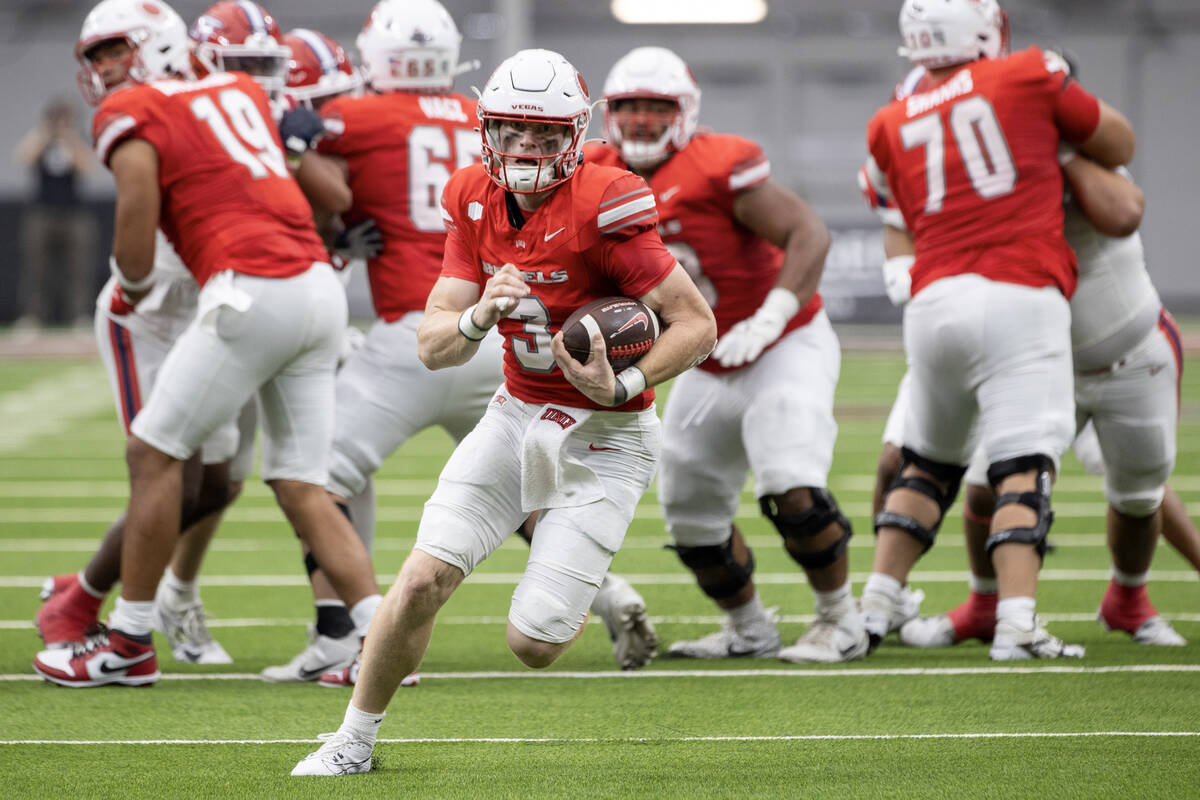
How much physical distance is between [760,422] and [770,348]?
28cm

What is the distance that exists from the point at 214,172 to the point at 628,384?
1774 mm

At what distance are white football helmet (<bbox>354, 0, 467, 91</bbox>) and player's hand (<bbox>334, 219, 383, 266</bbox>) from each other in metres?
0.48

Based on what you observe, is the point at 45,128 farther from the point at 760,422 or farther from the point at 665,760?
the point at 665,760

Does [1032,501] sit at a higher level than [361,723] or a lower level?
higher

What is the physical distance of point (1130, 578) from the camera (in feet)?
17.5

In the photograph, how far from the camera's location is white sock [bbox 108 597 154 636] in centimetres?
468

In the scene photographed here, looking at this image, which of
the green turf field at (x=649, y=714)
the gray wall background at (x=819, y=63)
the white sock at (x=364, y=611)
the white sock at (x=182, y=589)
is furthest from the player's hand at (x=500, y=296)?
the gray wall background at (x=819, y=63)

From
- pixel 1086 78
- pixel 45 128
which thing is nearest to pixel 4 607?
pixel 45 128

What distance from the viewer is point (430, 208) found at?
5.23 m

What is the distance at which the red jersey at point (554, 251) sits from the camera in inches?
145

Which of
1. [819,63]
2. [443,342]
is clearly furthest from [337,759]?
[819,63]

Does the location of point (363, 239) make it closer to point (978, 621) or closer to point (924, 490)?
point (924, 490)

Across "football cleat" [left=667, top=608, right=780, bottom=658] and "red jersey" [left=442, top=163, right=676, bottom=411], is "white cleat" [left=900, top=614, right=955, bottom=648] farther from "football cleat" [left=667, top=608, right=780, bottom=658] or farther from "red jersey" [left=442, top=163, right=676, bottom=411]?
"red jersey" [left=442, top=163, right=676, bottom=411]

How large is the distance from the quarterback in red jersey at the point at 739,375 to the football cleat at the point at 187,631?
1468mm
